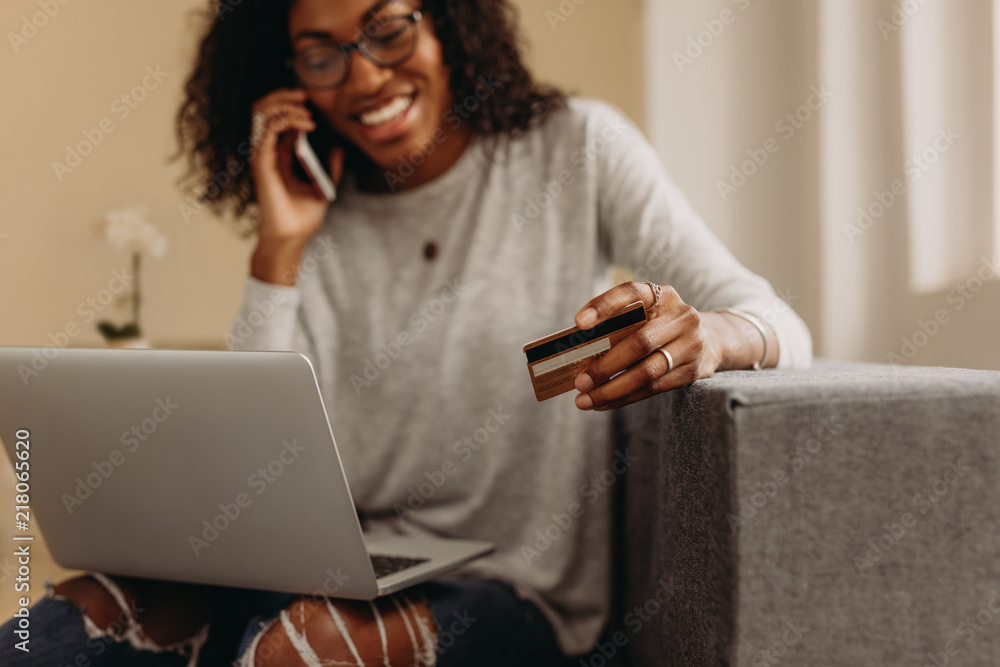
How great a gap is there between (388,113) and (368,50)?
0.28 feet

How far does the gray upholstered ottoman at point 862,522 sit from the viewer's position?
1.54ft

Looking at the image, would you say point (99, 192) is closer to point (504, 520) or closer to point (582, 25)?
point (582, 25)

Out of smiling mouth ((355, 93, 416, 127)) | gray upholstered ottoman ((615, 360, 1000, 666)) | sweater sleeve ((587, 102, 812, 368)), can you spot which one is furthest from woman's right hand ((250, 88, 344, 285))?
gray upholstered ottoman ((615, 360, 1000, 666))

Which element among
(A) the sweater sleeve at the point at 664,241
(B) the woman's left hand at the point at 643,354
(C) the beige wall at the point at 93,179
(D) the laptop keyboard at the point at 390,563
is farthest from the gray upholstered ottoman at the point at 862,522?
(C) the beige wall at the point at 93,179

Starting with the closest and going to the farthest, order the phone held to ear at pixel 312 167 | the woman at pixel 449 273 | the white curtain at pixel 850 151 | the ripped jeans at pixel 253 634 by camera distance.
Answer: the ripped jeans at pixel 253 634
the woman at pixel 449 273
the white curtain at pixel 850 151
the phone held to ear at pixel 312 167

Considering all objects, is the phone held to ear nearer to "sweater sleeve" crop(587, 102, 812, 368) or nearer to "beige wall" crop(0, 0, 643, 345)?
"sweater sleeve" crop(587, 102, 812, 368)

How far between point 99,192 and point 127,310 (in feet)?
1.19

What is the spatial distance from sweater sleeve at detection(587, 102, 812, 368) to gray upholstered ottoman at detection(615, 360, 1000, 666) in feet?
0.80

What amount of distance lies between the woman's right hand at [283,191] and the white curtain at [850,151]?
827 millimetres

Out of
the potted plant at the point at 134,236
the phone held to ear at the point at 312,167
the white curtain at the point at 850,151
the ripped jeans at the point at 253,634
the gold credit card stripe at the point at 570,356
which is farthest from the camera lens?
the potted plant at the point at 134,236

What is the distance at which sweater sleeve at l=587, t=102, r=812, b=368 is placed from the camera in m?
0.75

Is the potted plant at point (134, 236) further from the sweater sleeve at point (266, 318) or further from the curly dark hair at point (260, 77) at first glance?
the sweater sleeve at point (266, 318)

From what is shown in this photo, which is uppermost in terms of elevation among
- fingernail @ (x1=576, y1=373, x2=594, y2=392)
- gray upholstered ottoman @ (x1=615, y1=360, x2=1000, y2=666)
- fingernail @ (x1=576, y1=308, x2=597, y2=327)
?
fingernail @ (x1=576, y1=308, x2=597, y2=327)

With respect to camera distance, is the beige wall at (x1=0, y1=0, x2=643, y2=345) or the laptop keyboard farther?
Result: the beige wall at (x1=0, y1=0, x2=643, y2=345)
